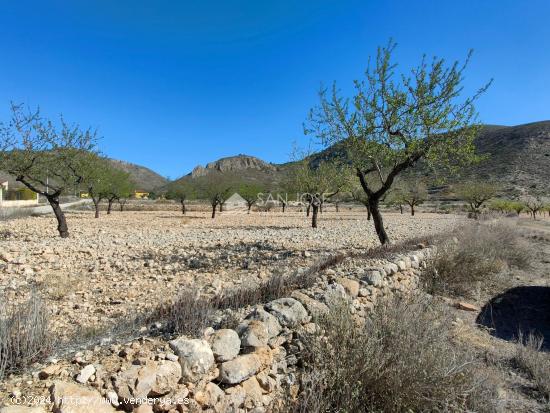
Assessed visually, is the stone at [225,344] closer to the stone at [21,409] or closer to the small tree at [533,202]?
the stone at [21,409]

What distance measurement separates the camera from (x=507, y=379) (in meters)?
3.97

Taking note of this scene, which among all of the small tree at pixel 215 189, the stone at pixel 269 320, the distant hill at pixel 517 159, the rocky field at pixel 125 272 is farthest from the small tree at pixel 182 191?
the stone at pixel 269 320

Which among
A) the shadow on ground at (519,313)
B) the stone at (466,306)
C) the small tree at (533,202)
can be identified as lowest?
the shadow on ground at (519,313)

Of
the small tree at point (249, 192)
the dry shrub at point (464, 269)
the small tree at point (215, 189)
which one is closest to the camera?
the dry shrub at point (464, 269)

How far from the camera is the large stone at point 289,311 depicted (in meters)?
3.63

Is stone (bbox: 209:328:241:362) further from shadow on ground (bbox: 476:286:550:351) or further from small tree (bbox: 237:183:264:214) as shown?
small tree (bbox: 237:183:264:214)

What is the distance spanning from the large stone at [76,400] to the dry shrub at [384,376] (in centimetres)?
149

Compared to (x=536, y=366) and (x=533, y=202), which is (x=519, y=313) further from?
(x=533, y=202)

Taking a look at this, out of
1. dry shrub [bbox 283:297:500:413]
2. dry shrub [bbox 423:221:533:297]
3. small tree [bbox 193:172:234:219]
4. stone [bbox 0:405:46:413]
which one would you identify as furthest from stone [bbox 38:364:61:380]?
small tree [bbox 193:172:234:219]

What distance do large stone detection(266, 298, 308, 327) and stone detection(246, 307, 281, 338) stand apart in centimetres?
9

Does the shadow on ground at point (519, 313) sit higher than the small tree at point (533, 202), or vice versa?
the small tree at point (533, 202)

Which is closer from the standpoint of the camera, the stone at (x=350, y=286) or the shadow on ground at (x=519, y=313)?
the stone at (x=350, y=286)

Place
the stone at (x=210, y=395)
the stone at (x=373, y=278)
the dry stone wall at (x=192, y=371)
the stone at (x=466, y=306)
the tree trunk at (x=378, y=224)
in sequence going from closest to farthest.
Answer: the dry stone wall at (x=192, y=371) → the stone at (x=210, y=395) → the stone at (x=373, y=278) → the stone at (x=466, y=306) → the tree trunk at (x=378, y=224)

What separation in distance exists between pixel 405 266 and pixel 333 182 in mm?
16397
